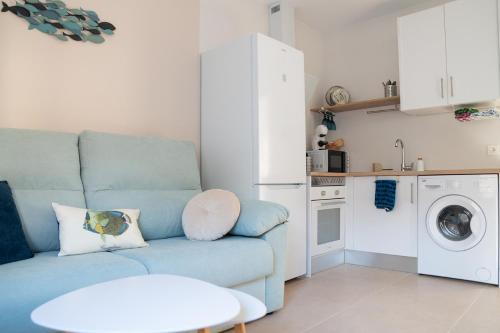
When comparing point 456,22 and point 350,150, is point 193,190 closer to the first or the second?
point 350,150

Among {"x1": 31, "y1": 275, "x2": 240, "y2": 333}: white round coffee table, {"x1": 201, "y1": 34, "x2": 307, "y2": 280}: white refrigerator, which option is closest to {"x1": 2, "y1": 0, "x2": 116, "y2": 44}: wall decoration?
{"x1": 201, "y1": 34, "x2": 307, "y2": 280}: white refrigerator

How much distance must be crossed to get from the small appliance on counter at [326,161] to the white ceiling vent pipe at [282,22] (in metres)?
1.16

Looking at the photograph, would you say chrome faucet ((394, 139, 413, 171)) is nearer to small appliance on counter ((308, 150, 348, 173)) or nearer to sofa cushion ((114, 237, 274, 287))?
small appliance on counter ((308, 150, 348, 173))

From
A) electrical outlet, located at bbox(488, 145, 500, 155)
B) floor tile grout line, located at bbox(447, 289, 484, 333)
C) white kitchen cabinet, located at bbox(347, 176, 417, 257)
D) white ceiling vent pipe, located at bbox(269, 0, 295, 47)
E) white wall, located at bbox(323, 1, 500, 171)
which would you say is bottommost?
floor tile grout line, located at bbox(447, 289, 484, 333)

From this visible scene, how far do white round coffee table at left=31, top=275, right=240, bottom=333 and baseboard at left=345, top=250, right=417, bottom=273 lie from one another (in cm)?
265

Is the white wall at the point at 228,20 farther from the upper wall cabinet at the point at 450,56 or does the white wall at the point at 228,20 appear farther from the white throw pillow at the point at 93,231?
the white throw pillow at the point at 93,231

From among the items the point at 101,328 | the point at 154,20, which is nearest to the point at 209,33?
the point at 154,20

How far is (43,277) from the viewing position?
4.39 feet

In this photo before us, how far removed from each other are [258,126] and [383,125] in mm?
2035

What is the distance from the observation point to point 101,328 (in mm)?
866

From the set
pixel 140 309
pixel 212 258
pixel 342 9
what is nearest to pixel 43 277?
pixel 140 309

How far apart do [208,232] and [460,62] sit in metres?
2.73

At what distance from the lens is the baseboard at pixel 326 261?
10.9 ft

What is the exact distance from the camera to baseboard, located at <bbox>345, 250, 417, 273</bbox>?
132 inches
